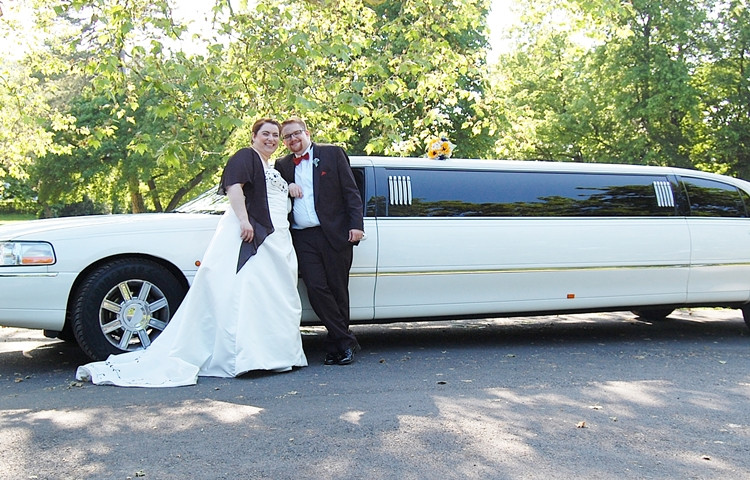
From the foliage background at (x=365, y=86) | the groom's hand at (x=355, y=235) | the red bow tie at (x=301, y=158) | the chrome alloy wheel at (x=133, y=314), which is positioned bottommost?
the chrome alloy wheel at (x=133, y=314)

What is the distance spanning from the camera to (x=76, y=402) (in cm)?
454

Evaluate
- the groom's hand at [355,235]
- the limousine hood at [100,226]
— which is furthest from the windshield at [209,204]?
the groom's hand at [355,235]

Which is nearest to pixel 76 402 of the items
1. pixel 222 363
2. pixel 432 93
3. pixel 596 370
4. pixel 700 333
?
Answer: pixel 222 363

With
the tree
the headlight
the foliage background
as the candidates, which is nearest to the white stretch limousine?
the headlight

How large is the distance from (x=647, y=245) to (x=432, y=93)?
520 centimetres

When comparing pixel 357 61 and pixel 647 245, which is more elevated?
pixel 357 61

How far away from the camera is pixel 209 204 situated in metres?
6.32

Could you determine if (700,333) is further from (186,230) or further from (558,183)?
(186,230)

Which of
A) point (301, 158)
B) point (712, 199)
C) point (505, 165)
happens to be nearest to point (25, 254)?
point (301, 158)

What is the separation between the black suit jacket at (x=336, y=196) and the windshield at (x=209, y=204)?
0.84m

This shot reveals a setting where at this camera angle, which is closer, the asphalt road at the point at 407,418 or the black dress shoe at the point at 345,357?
the asphalt road at the point at 407,418

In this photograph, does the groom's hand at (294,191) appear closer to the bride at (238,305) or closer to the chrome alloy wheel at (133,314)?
the bride at (238,305)

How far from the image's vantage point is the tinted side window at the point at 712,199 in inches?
282

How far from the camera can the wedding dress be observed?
5.24 meters
